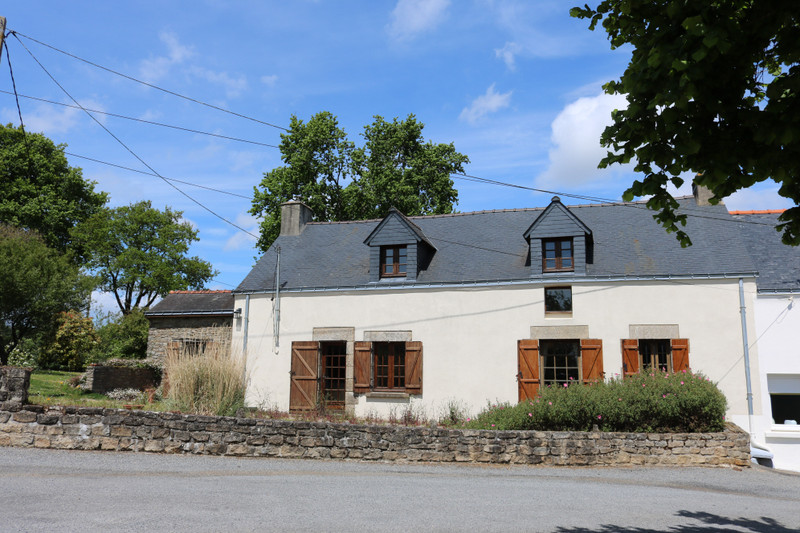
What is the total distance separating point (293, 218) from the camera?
1909 centimetres

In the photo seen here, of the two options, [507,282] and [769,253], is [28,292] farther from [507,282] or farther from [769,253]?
[769,253]

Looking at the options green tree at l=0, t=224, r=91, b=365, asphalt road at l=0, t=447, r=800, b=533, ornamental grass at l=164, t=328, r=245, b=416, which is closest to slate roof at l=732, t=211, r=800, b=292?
asphalt road at l=0, t=447, r=800, b=533

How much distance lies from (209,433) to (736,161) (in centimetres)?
810

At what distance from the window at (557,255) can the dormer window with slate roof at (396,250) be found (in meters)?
3.18

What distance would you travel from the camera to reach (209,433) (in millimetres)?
9227

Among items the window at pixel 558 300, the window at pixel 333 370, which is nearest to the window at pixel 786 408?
the window at pixel 558 300

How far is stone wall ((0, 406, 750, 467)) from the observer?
29.8 feet

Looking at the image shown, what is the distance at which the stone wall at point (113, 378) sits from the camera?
57.4ft

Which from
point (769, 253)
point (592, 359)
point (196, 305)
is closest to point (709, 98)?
point (592, 359)

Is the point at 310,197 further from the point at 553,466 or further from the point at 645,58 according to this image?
the point at 645,58

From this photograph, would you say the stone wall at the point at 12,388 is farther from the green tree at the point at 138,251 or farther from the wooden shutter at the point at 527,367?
the green tree at the point at 138,251

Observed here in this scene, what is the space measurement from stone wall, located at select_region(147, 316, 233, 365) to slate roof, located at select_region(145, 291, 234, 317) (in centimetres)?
21

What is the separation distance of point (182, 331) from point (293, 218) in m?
4.81

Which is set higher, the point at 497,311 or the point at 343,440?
the point at 497,311
